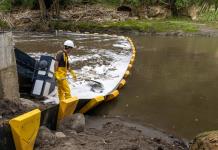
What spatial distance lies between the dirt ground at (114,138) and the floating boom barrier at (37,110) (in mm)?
367

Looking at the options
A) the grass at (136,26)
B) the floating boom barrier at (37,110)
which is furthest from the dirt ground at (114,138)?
the grass at (136,26)

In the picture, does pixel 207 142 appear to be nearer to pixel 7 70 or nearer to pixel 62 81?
pixel 62 81

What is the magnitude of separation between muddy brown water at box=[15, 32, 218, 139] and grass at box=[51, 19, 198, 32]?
7337 mm

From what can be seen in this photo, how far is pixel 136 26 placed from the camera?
30.6 metres

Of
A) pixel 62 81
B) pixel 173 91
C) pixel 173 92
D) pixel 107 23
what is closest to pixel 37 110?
pixel 62 81

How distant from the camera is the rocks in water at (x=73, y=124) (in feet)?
28.1

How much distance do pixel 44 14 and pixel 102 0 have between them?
677 centimetres

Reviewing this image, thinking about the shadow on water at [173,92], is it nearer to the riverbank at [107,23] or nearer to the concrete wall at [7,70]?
the concrete wall at [7,70]

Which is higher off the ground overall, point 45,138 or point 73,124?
point 45,138

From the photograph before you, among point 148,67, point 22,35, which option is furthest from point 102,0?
point 148,67

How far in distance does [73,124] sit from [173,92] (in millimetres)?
5047

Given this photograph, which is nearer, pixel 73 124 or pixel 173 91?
pixel 73 124

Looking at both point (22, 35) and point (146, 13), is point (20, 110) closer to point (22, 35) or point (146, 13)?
point (22, 35)

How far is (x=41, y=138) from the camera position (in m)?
7.35
